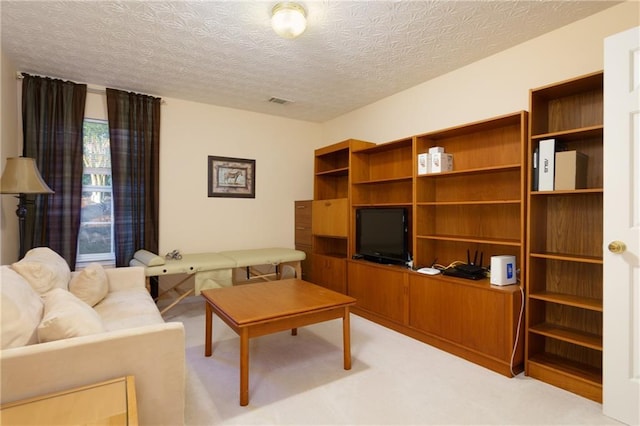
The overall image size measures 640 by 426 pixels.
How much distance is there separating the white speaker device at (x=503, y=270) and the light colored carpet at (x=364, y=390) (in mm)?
661

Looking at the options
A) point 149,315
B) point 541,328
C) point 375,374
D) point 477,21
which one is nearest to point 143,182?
point 149,315

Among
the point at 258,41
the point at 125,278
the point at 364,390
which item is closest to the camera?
the point at 364,390

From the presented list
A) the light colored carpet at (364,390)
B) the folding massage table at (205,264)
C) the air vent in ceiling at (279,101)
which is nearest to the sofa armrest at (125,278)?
the folding massage table at (205,264)

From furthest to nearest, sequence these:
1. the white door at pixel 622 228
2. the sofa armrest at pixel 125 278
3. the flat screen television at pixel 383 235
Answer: the flat screen television at pixel 383 235 < the sofa armrest at pixel 125 278 < the white door at pixel 622 228

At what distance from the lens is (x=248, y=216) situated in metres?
4.52

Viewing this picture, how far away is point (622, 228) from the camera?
177cm

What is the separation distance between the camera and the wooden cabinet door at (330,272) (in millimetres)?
Result: 3883

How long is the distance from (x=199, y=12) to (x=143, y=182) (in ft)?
7.17

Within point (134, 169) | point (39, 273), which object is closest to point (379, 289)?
point (39, 273)

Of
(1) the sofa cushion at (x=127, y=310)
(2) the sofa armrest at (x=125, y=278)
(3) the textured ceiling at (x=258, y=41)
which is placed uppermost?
(3) the textured ceiling at (x=258, y=41)

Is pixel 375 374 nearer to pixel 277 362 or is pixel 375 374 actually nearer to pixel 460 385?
pixel 460 385

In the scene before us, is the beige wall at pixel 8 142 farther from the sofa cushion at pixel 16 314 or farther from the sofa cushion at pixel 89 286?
the sofa cushion at pixel 16 314

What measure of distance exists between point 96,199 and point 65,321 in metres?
2.65

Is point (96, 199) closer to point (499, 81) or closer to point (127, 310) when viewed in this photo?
point (127, 310)
